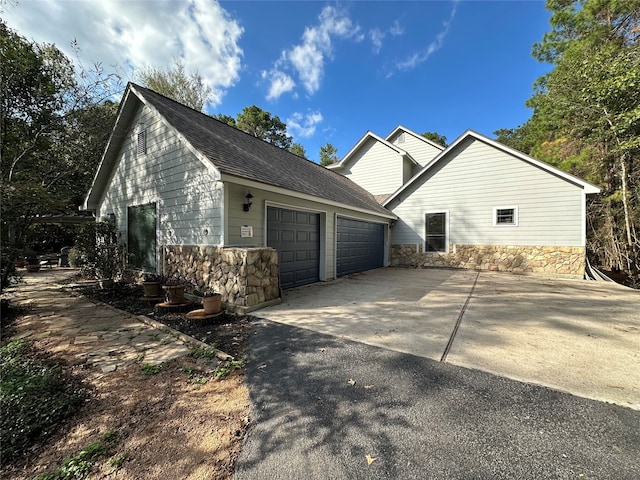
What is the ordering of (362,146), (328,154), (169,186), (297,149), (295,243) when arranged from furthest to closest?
1. (328,154)
2. (297,149)
3. (362,146)
4. (295,243)
5. (169,186)

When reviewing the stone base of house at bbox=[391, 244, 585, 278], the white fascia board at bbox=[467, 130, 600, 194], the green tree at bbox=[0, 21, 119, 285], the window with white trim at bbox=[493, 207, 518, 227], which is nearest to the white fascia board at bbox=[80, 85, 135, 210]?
the green tree at bbox=[0, 21, 119, 285]

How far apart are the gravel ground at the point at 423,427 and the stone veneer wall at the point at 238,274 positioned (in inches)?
91.5

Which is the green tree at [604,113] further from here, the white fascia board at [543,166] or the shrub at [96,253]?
the shrub at [96,253]

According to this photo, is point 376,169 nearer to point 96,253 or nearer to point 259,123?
point 259,123

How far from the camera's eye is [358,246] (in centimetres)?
1027

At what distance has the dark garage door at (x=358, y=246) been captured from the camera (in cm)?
912

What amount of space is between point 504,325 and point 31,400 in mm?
5843

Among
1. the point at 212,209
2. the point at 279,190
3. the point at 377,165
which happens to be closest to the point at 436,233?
the point at 377,165

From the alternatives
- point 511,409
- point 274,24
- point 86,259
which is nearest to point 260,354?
point 511,409

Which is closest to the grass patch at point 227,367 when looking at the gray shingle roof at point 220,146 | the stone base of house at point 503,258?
the gray shingle roof at point 220,146

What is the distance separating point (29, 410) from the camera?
2.14 meters

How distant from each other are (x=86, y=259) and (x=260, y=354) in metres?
7.31

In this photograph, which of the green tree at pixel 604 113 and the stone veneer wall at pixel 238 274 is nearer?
the stone veneer wall at pixel 238 274

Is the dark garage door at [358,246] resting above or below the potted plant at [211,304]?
above
